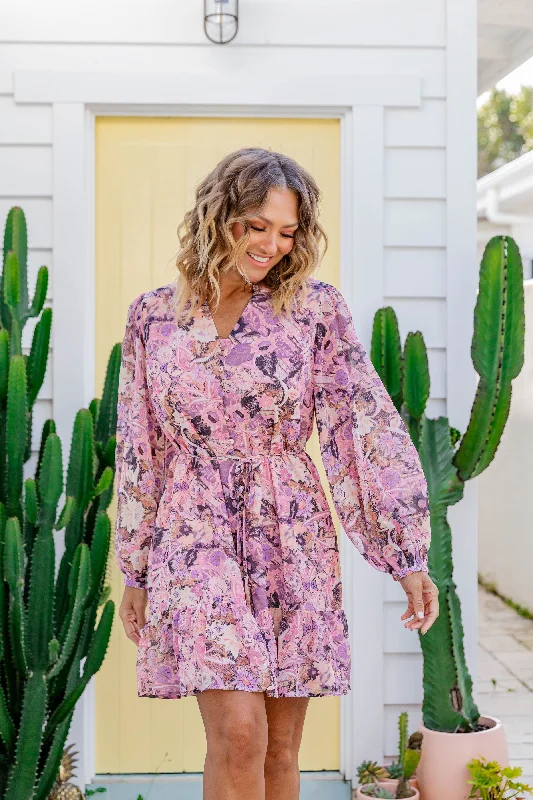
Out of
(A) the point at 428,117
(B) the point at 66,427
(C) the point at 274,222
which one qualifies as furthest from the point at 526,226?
(C) the point at 274,222

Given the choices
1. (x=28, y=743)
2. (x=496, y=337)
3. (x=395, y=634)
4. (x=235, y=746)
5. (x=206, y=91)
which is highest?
(x=206, y=91)

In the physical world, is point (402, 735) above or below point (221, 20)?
below

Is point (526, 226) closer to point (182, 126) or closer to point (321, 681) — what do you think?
point (182, 126)

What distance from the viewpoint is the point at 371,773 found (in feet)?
11.2

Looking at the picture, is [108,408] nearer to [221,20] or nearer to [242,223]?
[242,223]

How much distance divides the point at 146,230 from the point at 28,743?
183 cm

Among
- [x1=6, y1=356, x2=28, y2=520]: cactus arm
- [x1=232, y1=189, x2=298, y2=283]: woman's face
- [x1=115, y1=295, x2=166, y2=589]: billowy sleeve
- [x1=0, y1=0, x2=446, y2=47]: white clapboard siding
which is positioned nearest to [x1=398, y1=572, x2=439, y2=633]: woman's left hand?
[x1=115, y1=295, x2=166, y2=589]: billowy sleeve

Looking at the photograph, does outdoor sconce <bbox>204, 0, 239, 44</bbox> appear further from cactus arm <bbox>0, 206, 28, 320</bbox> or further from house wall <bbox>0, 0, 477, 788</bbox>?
cactus arm <bbox>0, 206, 28, 320</bbox>

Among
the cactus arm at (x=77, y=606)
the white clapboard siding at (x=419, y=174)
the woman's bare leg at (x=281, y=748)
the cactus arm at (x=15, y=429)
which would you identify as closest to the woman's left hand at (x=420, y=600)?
the woman's bare leg at (x=281, y=748)

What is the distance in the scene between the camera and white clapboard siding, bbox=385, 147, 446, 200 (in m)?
3.64

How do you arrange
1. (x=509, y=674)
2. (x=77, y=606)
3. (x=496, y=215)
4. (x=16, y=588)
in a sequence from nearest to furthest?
(x=16, y=588)
(x=77, y=606)
(x=509, y=674)
(x=496, y=215)

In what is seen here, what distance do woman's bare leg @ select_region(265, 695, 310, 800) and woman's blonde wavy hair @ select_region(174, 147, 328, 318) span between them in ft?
2.82

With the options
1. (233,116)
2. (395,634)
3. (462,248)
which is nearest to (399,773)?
(395,634)

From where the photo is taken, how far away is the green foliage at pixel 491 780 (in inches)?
121
